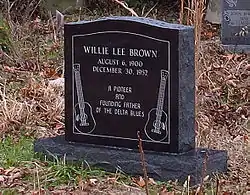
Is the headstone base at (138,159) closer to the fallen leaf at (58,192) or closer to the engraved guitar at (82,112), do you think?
the engraved guitar at (82,112)

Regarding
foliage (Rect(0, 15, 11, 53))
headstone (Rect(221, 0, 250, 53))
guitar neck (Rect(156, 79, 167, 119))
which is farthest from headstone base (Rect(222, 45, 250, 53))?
guitar neck (Rect(156, 79, 167, 119))

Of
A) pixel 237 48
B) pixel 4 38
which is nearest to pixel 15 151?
pixel 4 38

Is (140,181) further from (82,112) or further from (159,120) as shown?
(82,112)

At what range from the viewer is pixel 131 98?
6203 millimetres

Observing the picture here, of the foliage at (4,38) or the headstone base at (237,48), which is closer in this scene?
the foliage at (4,38)

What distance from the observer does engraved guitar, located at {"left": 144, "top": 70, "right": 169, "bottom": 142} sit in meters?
6.03

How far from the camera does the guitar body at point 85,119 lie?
6.42 meters

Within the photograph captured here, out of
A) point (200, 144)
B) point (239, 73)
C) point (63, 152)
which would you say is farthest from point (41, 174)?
point (239, 73)

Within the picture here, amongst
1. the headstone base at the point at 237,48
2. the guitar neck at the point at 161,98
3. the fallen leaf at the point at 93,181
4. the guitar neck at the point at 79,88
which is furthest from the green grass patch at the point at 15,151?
the headstone base at the point at 237,48

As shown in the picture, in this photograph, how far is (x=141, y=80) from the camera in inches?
241

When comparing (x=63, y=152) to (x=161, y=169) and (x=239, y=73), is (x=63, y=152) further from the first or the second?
(x=239, y=73)

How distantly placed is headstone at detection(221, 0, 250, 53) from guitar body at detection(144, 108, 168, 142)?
622cm

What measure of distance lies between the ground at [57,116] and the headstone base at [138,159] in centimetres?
7

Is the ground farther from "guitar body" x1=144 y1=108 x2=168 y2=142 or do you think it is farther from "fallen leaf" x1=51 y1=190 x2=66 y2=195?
"guitar body" x1=144 y1=108 x2=168 y2=142
